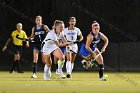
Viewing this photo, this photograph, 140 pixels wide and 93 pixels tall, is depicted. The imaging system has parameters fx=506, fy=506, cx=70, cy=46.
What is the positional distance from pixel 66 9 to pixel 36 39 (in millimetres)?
4226

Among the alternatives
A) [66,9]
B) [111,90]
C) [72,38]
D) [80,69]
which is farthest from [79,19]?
[111,90]

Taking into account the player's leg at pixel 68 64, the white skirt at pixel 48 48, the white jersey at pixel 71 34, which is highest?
the white jersey at pixel 71 34

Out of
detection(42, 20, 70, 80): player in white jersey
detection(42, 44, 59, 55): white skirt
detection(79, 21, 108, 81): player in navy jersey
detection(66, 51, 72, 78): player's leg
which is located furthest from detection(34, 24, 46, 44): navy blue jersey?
detection(42, 44, 59, 55): white skirt

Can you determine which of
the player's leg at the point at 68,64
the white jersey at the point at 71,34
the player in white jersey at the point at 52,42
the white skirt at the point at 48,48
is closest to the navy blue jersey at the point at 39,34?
the white jersey at the point at 71,34

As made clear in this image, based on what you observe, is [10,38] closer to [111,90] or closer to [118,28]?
[118,28]

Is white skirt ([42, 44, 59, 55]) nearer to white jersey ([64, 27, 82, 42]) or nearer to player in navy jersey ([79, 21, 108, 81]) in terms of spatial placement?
player in navy jersey ([79, 21, 108, 81])

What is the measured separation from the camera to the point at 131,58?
2059cm

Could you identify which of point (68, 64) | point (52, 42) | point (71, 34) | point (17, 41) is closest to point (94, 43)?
point (68, 64)

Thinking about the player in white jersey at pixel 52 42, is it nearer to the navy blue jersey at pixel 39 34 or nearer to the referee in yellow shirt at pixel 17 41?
the navy blue jersey at pixel 39 34

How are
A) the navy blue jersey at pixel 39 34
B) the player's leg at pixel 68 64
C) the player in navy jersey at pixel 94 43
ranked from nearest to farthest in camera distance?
the player in navy jersey at pixel 94 43 < the player's leg at pixel 68 64 < the navy blue jersey at pixel 39 34

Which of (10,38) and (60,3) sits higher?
(60,3)

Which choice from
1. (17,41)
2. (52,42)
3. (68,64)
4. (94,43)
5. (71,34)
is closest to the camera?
(52,42)

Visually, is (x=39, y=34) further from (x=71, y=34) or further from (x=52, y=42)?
(x=52, y=42)

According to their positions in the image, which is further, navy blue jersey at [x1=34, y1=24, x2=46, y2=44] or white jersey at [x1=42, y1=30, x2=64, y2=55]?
navy blue jersey at [x1=34, y1=24, x2=46, y2=44]
